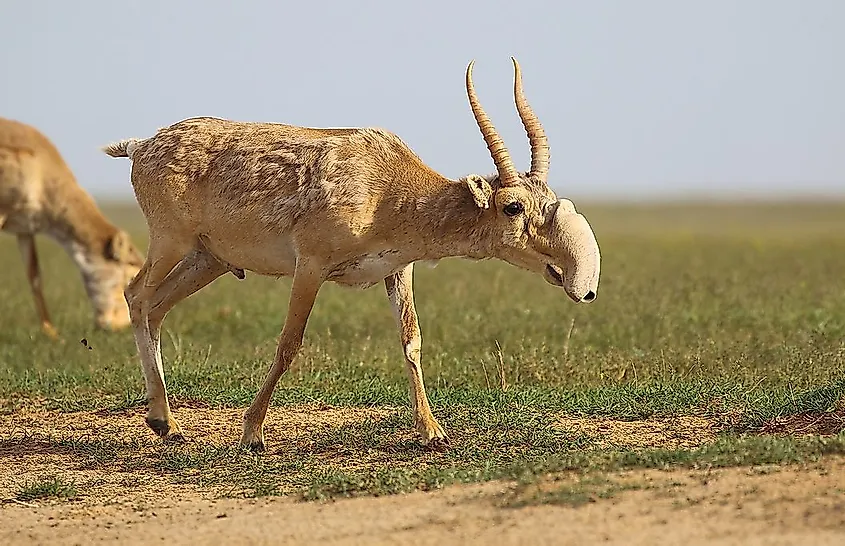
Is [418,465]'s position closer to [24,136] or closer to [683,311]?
[683,311]

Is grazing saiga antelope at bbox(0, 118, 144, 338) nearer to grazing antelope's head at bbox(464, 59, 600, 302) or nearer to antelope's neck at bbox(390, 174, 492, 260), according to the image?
antelope's neck at bbox(390, 174, 492, 260)

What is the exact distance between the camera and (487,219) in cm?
791

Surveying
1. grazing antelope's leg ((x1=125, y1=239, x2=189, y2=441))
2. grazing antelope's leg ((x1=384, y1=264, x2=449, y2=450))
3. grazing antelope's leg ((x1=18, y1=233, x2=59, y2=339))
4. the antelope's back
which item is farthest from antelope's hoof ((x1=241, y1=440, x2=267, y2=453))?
grazing antelope's leg ((x1=18, y1=233, x2=59, y2=339))

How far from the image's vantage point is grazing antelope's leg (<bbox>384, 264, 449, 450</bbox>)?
836 centimetres

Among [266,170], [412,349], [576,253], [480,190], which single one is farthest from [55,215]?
[576,253]

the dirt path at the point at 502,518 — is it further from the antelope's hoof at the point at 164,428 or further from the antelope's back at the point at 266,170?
the antelope's back at the point at 266,170

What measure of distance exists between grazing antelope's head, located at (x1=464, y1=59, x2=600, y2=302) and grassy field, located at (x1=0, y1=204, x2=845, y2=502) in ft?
3.80

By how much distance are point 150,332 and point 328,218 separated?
203 centimetres

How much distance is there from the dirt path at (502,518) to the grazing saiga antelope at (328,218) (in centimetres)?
151

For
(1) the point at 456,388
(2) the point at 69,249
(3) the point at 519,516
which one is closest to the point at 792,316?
(1) the point at 456,388

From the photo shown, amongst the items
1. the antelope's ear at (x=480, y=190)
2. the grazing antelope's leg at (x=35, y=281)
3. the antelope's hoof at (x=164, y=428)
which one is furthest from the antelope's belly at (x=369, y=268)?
the grazing antelope's leg at (x=35, y=281)

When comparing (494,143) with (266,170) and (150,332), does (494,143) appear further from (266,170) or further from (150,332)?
(150,332)

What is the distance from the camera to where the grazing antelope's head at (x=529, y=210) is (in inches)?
302

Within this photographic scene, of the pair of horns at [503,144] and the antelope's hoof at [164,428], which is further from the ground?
the pair of horns at [503,144]
